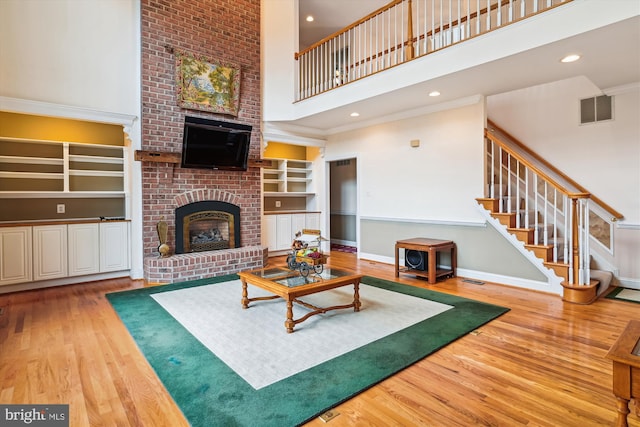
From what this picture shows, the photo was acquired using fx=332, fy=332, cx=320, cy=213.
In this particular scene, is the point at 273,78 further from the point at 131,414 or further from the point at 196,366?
the point at 131,414

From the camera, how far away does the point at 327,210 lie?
758cm

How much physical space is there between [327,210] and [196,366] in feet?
17.8

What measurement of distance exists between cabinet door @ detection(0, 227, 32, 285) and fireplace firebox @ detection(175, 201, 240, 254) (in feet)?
5.96

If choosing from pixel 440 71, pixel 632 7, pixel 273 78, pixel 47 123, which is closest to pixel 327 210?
pixel 273 78

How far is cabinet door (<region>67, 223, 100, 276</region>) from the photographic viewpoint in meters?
4.63

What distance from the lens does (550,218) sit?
511 centimetres

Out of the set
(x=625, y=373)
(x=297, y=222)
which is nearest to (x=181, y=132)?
(x=297, y=222)

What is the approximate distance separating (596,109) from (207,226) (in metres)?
6.25

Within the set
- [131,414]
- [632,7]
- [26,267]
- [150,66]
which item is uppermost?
[150,66]

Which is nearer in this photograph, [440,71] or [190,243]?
[440,71]

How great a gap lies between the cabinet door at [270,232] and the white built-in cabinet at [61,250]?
253cm

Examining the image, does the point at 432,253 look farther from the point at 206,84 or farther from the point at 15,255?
the point at 15,255

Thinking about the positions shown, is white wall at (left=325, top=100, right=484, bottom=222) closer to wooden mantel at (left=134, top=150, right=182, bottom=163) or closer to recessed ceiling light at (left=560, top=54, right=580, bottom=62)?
recessed ceiling light at (left=560, top=54, right=580, bottom=62)

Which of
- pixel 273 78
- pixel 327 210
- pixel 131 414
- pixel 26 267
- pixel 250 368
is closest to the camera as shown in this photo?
pixel 131 414
